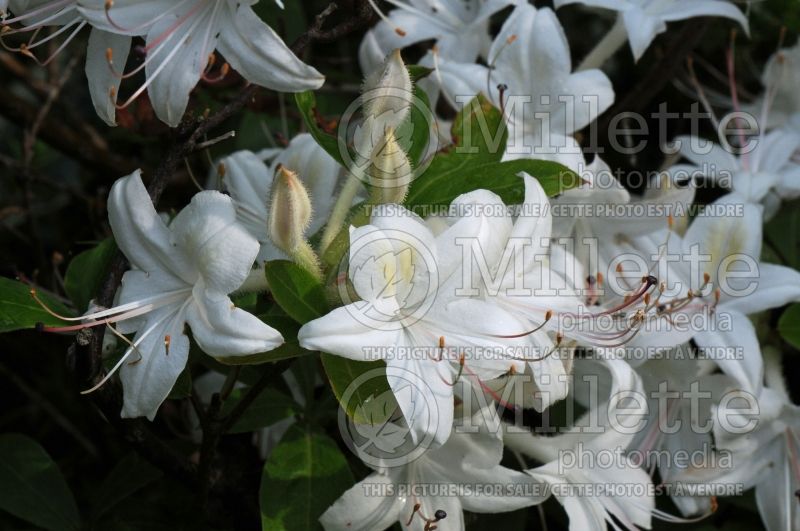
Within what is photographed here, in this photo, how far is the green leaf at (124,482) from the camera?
4.82ft

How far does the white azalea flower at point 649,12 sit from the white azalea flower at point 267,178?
1.66 feet

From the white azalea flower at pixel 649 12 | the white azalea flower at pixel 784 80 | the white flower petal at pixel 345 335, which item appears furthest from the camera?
the white azalea flower at pixel 784 80

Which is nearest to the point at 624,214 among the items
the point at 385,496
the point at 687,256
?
the point at 687,256

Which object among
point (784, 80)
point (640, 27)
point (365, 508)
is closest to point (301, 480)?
point (365, 508)

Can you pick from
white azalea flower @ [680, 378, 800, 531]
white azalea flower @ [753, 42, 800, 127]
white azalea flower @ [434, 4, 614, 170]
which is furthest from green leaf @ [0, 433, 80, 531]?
white azalea flower @ [753, 42, 800, 127]

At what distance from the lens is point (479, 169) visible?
1289 mm

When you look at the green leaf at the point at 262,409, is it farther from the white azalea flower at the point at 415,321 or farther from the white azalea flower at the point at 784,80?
the white azalea flower at the point at 784,80

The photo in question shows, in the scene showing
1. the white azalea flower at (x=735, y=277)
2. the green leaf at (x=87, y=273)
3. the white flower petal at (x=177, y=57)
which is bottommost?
the white azalea flower at (x=735, y=277)

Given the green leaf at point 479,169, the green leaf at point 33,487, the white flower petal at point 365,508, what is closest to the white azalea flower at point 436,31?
the green leaf at point 479,169

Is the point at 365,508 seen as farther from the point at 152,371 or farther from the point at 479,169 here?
the point at 479,169

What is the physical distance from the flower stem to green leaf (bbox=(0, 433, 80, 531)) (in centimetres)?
112

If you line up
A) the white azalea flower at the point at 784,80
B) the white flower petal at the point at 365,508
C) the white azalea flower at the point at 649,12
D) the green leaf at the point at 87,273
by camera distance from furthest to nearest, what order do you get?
the white azalea flower at the point at 784,80, the white azalea flower at the point at 649,12, the green leaf at the point at 87,273, the white flower petal at the point at 365,508

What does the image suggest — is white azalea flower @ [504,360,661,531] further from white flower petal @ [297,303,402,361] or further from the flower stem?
the flower stem

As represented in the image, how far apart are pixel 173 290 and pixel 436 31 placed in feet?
2.49
